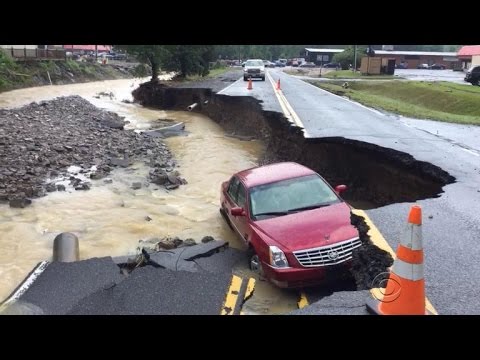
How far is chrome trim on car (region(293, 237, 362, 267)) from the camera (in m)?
6.32

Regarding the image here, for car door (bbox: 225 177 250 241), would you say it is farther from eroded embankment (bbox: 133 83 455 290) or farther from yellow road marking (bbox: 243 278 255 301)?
eroded embankment (bbox: 133 83 455 290)

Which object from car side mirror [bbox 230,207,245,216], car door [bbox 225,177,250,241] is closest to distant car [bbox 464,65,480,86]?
car door [bbox 225,177,250,241]

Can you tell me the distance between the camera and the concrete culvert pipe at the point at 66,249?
8.13 metres

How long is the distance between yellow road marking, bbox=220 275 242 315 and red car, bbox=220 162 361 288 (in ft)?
2.60

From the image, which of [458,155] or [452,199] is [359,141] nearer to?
[458,155]

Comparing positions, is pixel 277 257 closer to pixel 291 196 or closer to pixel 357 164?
pixel 291 196

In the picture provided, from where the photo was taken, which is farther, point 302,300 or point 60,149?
point 60,149

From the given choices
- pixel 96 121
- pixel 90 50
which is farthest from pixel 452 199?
pixel 90 50

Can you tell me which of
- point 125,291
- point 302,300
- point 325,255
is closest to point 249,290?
point 302,300

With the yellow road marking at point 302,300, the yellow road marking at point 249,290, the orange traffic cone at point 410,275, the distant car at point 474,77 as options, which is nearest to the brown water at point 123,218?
the yellow road marking at point 302,300

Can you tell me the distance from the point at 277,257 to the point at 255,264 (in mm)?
734

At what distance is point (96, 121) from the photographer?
957 inches

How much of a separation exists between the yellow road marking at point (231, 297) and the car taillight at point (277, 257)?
2.27ft

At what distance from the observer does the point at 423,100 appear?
28.7 m
